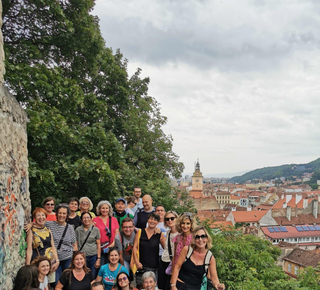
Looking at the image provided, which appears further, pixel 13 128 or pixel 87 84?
pixel 87 84

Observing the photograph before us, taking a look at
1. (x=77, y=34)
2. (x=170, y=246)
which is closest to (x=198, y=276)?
(x=170, y=246)

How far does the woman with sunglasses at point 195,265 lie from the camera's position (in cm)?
388

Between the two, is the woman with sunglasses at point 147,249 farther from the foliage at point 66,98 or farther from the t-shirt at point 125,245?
the foliage at point 66,98

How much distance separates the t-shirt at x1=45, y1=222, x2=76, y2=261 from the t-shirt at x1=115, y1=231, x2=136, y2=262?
0.75 meters

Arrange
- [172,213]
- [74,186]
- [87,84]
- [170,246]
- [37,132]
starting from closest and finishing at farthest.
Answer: [170,246] → [172,213] → [37,132] → [74,186] → [87,84]

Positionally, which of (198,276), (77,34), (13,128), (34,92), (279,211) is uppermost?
(77,34)

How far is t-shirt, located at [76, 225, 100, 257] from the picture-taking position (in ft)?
16.1

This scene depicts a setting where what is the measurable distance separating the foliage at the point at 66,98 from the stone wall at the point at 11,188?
261cm

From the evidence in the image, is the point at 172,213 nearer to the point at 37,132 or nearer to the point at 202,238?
the point at 202,238

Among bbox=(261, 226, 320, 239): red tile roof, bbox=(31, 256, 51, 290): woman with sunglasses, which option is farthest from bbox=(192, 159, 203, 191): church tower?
bbox=(31, 256, 51, 290): woman with sunglasses

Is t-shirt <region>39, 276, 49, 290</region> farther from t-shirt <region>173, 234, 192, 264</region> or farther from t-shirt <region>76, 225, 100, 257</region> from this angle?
t-shirt <region>173, 234, 192, 264</region>

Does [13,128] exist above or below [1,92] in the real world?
below

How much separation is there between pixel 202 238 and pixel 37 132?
4967 millimetres

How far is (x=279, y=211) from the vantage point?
53750 mm
